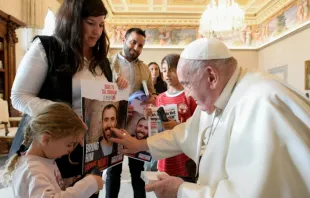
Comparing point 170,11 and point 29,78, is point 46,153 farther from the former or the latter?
point 170,11

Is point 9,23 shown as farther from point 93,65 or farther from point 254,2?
point 254,2

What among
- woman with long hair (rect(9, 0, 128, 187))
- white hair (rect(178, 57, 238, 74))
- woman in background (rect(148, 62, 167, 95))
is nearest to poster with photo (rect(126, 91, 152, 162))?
woman with long hair (rect(9, 0, 128, 187))

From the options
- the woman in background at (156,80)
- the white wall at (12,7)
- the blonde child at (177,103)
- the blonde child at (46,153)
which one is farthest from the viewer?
the white wall at (12,7)

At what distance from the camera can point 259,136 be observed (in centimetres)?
119

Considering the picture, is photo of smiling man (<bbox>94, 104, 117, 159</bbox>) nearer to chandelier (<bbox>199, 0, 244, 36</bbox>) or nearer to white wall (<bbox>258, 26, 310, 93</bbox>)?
chandelier (<bbox>199, 0, 244, 36</bbox>)

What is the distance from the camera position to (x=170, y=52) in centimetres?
1230

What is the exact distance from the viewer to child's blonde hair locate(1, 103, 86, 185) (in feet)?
4.37

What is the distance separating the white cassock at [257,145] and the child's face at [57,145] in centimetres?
61

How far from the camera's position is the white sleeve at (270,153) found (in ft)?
3.75

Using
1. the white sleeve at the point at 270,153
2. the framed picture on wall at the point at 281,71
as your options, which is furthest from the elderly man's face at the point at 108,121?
the framed picture on wall at the point at 281,71

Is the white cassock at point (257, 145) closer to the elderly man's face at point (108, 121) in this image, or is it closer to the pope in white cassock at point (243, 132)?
the pope in white cassock at point (243, 132)

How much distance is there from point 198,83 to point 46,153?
0.84 metres

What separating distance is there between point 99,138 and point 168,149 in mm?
590

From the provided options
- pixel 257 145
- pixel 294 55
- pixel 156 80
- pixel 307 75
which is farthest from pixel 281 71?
pixel 257 145
